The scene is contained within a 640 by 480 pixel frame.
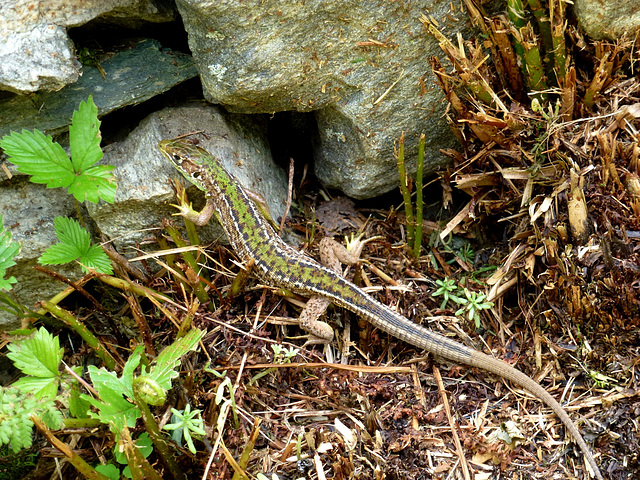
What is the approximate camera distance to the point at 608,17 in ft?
11.4

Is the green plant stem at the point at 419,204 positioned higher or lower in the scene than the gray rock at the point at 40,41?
lower

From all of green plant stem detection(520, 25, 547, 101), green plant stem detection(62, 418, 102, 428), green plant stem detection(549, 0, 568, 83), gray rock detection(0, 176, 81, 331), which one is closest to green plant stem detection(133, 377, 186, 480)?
green plant stem detection(62, 418, 102, 428)

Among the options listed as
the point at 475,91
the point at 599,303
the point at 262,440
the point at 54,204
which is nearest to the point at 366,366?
the point at 262,440

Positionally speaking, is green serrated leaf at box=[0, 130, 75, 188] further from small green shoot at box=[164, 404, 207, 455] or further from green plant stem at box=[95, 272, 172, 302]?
small green shoot at box=[164, 404, 207, 455]

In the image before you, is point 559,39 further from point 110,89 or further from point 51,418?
point 51,418

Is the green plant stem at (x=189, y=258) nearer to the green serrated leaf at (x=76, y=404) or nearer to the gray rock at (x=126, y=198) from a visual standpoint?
the gray rock at (x=126, y=198)

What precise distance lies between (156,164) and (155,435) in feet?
6.31

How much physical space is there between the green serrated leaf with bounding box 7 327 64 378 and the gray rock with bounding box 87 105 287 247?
3.70ft

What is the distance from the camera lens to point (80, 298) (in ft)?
14.0

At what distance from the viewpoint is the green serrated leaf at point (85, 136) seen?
3.45 meters

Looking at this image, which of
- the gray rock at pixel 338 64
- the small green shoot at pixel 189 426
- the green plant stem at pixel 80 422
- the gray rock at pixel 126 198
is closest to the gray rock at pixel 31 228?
the gray rock at pixel 126 198

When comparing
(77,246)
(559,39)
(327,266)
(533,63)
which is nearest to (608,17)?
(559,39)

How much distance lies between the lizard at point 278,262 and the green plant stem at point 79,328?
97 cm

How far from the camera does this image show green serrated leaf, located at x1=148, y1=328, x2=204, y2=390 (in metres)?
2.89
